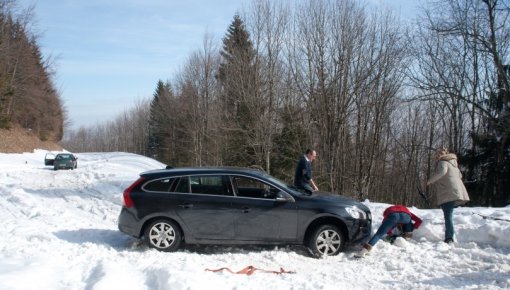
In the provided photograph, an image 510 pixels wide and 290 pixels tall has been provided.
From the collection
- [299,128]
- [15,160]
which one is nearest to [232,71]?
[299,128]

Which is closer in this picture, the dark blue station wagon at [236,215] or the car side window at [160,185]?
the dark blue station wagon at [236,215]

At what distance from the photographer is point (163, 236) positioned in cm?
789

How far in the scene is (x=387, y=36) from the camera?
27547 millimetres

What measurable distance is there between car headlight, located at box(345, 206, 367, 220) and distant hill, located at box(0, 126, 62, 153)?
45.7m

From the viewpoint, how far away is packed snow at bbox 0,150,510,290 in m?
5.90

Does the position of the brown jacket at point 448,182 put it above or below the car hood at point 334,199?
above

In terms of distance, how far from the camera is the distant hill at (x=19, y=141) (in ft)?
155

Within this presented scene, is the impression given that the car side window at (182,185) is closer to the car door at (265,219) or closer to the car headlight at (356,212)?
the car door at (265,219)

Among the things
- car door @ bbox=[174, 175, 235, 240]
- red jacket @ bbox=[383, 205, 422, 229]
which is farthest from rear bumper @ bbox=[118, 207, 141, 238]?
red jacket @ bbox=[383, 205, 422, 229]

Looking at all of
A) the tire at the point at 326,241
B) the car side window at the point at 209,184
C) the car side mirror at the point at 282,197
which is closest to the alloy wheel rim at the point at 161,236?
the car side window at the point at 209,184

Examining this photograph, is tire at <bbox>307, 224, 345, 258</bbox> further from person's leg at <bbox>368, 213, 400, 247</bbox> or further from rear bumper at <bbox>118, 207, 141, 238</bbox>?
rear bumper at <bbox>118, 207, 141, 238</bbox>

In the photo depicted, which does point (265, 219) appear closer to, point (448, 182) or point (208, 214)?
point (208, 214)

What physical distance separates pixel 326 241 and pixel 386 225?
3.53ft

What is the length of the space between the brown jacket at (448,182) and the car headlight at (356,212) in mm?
1374
